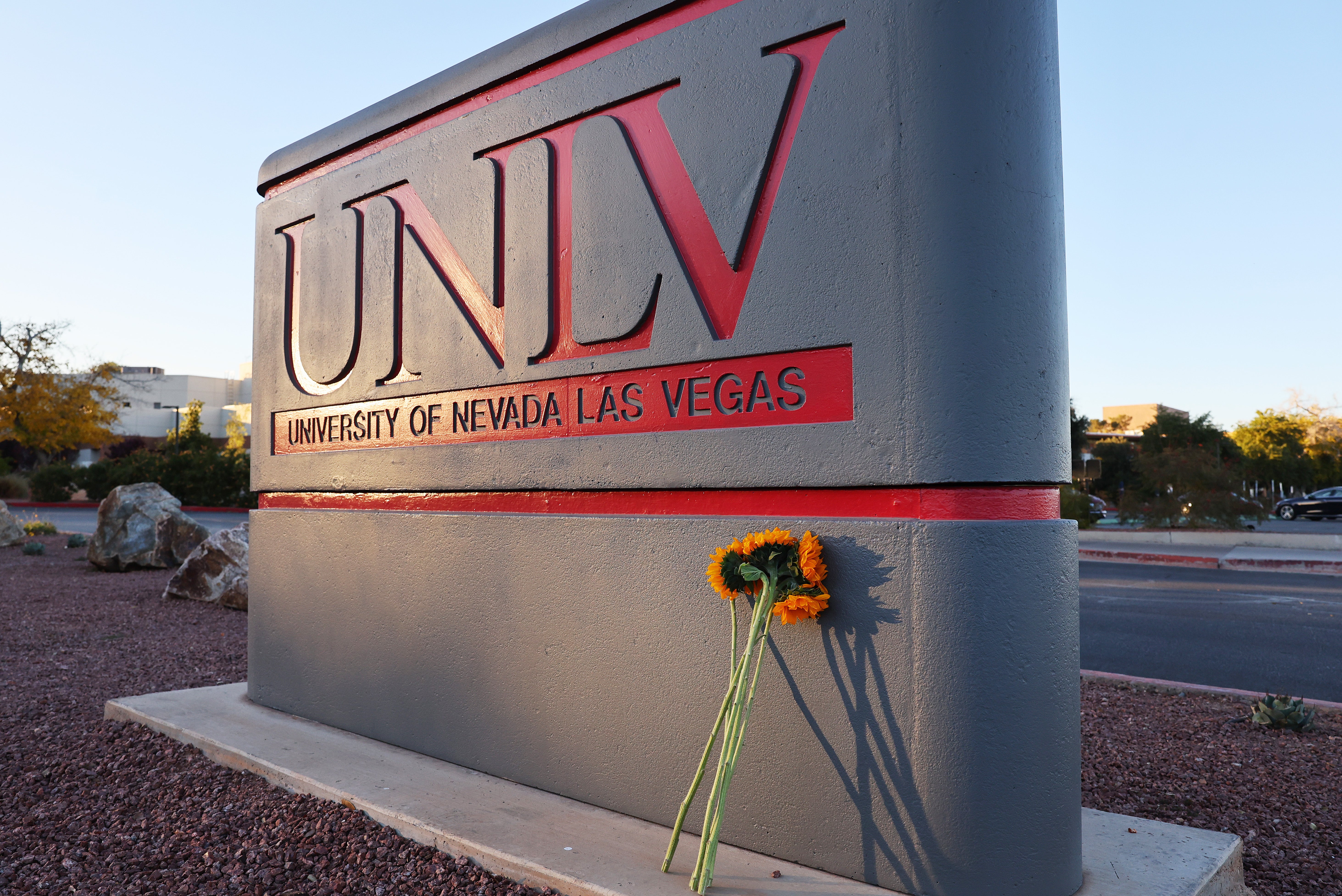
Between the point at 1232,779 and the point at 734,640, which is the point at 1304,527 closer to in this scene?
the point at 1232,779

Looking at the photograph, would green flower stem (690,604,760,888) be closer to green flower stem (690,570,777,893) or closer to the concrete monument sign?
green flower stem (690,570,777,893)

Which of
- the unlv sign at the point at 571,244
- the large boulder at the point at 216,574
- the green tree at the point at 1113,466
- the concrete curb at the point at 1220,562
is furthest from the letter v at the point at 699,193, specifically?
the green tree at the point at 1113,466

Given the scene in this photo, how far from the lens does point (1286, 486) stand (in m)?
60.6

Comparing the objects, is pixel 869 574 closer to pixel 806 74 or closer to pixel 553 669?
pixel 553 669

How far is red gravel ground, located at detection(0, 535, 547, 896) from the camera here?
2.96 meters

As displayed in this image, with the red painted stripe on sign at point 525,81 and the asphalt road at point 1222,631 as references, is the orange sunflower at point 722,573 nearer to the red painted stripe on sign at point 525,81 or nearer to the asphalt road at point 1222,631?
the red painted stripe on sign at point 525,81

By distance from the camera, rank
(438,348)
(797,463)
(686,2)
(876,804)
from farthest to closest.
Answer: (438,348) < (686,2) < (797,463) < (876,804)

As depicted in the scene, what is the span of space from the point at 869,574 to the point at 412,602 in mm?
2427

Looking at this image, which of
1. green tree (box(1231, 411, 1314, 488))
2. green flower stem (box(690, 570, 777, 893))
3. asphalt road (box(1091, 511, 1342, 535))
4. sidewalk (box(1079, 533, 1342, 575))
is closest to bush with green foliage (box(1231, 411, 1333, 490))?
green tree (box(1231, 411, 1314, 488))

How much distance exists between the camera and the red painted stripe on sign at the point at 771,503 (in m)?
2.53

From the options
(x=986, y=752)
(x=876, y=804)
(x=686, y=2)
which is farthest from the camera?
(x=686, y=2)

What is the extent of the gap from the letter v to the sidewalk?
1477 centimetres

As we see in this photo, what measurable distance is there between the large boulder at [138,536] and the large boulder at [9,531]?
190 inches

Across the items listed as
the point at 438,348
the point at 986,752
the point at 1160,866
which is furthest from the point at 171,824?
the point at 1160,866
